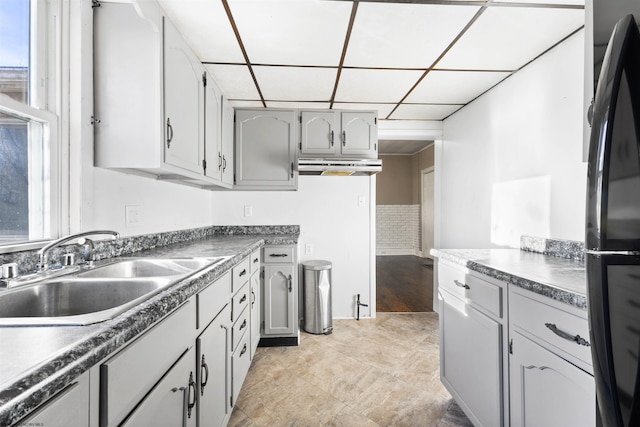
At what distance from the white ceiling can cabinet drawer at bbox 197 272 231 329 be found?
142 centimetres

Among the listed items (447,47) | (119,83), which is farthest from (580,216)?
(119,83)

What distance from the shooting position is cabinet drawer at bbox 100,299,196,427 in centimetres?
60

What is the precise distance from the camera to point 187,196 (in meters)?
2.57

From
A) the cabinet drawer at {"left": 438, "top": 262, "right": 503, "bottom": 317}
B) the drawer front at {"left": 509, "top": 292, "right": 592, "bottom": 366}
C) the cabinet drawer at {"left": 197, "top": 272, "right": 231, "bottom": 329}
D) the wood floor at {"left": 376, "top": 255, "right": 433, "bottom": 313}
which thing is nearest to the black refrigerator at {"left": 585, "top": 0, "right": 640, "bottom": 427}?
the drawer front at {"left": 509, "top": 292, "right": 592, "bottom": 366}

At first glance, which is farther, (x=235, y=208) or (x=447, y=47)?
(x=235, y=208)

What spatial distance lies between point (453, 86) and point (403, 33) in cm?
97

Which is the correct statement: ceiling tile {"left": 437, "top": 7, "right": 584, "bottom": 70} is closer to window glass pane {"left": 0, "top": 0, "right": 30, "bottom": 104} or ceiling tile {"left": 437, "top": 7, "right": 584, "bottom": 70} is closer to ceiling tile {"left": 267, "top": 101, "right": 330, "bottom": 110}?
ceiling tile {"left": 267, "top": 101, "right": 330, "bottom": 110}

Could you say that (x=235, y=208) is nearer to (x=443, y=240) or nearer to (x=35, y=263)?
(x=35, y=263)

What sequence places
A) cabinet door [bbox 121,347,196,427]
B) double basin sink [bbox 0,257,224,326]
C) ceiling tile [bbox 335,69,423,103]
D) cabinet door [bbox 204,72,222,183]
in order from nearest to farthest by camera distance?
cabinet door [bbox 121,347,196,427] → double basin sink [bbox 0,257,224,326] → cabinet door [bbox 204,72,222,183] → ceiling tile [bbox 335,69,423,103]

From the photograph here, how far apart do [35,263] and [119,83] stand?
90 centimetres

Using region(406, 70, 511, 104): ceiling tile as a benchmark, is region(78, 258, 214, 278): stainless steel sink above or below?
below

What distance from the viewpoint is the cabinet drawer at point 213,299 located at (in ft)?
3.74

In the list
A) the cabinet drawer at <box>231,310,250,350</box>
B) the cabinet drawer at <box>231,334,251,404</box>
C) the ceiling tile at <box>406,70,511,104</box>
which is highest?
the ceiling tile at <box>406,70,511,104</box>

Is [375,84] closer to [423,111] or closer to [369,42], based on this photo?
[369,42]
